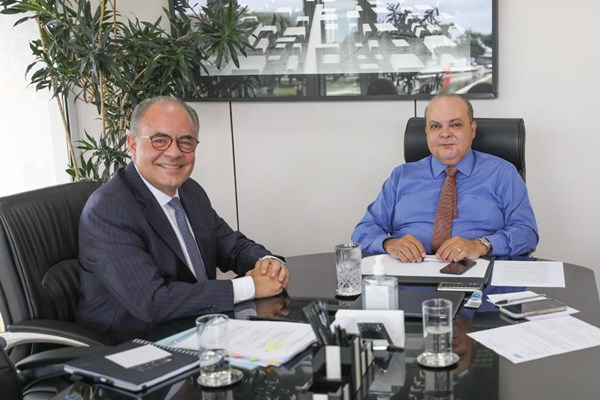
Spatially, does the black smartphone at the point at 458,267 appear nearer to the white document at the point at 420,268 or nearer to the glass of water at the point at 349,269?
the white document at the point at 420,268

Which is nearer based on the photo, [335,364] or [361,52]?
[335,364]

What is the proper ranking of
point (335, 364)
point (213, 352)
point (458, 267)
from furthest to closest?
point (458, 267) → point (213, 352) → point (335, 364)

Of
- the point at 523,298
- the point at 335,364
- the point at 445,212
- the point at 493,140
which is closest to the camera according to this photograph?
the point at 335,364

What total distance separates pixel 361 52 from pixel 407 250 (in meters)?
1.81

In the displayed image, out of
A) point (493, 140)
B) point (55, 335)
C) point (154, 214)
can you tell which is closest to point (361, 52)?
point (493, 140)

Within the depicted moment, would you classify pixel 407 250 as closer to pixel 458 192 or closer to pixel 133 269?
pixel 458 192

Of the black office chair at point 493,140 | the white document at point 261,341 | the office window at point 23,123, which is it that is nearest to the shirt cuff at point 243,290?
the white document at point 261,341

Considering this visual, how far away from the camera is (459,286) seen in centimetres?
213

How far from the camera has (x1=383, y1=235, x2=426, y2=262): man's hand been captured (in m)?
2.46

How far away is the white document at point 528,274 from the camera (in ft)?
7.18

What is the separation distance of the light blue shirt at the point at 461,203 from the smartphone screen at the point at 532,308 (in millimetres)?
816

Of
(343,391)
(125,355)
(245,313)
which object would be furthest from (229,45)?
(343,391)

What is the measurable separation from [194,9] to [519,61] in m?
1.85

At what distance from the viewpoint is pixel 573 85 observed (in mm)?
3715
